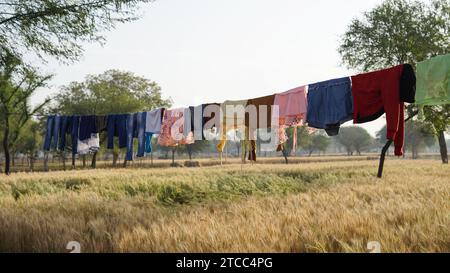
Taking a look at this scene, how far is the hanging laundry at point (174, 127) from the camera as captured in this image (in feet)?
48.0

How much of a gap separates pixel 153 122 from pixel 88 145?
3.38 m

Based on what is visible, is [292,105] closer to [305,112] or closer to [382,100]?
[305,112]

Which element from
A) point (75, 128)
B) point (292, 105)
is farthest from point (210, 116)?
point (75, 128)

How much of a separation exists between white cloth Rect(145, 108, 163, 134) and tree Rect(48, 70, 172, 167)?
713 inches

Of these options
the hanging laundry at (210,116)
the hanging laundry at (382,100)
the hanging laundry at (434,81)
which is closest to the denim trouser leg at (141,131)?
the hanging laundry at (210,116)

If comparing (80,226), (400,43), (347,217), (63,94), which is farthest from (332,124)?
(63,94)

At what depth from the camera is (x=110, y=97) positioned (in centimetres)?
3478

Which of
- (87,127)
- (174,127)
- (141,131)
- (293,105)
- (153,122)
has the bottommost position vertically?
(141,131)

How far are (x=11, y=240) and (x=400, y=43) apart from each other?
17.8 meters

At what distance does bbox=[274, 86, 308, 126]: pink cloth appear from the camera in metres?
10.7

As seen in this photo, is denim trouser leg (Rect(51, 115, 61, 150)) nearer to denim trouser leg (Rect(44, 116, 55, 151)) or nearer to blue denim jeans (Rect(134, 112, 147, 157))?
denim trouser leg (Rect(44, 116, 55, 151))

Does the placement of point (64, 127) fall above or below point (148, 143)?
above

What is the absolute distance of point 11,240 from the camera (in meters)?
4.35
